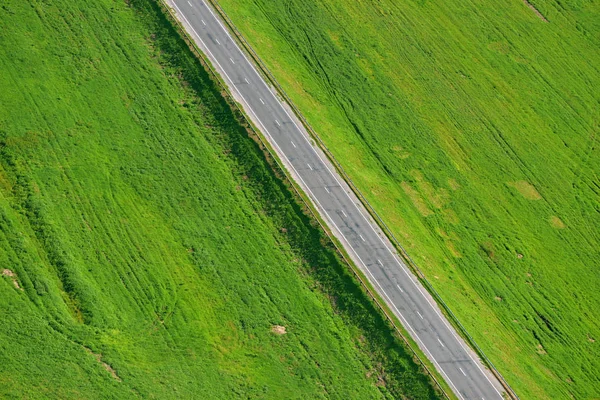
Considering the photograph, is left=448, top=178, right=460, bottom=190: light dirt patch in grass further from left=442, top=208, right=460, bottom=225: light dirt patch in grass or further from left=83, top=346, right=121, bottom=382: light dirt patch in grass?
left=83, top=346, right=121, bottom=382: light dirt patch in grass

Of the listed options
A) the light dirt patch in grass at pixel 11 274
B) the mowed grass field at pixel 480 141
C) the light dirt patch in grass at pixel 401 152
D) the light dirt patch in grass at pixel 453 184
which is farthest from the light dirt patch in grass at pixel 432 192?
the light dirt patch in grass at pixel 11 274

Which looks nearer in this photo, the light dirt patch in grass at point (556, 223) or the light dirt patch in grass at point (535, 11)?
the light dirt patch in grass at point (556, 223)

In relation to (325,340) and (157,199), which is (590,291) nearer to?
(325,340)

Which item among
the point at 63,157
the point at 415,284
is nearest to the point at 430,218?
the point at 415,284

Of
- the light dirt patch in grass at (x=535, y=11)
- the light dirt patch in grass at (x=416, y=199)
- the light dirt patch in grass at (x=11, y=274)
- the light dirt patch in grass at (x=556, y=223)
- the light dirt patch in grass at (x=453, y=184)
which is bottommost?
the light dirt patch in grass at (x=11, y=274)

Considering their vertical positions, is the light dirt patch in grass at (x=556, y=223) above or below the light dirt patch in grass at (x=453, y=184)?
above

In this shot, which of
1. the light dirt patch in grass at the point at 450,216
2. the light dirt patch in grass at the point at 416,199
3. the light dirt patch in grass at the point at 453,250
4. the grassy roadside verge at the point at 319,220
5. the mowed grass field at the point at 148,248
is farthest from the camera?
the light dirt patch in grass at the point at 450,216

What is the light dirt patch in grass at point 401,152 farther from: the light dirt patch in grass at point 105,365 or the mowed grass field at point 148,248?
the light dirt patch in grass at point 105,365

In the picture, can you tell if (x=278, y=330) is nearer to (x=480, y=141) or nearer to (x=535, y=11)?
(x=480, y=141)
